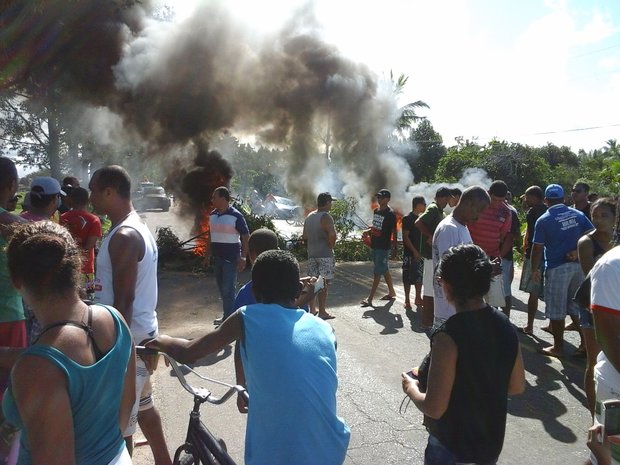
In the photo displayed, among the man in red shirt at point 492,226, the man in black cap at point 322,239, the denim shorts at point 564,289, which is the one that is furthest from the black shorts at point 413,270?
the denim shorts at point 564,289

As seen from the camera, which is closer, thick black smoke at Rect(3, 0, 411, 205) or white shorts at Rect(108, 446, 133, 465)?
white shorts at Rect(108, 446, 133, 465)

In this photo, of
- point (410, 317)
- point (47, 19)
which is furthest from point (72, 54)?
point (410, 317)

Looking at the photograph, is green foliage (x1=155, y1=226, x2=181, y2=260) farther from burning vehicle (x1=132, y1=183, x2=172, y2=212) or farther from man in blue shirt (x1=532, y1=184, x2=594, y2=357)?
burning vehicle (x1=132, y1=183, x2=172, y2=212)

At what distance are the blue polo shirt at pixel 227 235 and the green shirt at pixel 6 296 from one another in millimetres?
3457

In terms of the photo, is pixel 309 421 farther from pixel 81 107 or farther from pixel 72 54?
pixel 81 107

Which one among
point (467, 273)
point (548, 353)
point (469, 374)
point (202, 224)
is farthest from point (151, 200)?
point (469, 374)

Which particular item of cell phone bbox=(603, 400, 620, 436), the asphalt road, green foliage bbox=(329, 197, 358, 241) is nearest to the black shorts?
the asphalt road

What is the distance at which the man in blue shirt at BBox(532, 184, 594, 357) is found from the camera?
17.0 feet

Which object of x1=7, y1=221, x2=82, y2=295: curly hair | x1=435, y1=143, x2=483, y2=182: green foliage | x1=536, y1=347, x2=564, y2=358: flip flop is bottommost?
x1=536, y1=347, x2=564, y2=358: flip flop

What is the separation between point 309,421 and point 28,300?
3.40ft

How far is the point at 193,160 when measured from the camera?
15.2 m

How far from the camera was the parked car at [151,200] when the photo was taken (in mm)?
30781

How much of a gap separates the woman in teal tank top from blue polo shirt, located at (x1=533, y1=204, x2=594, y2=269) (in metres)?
4.77

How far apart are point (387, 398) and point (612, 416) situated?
2.66 metres
